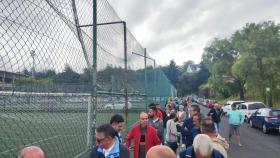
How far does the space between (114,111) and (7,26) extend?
5.38m

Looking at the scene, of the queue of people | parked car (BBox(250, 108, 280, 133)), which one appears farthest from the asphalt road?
the queue of people

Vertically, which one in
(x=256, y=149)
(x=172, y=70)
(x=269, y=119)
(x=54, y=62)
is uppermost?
(x=172, y=70)

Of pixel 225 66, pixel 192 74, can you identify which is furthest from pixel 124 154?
pixel 192 74

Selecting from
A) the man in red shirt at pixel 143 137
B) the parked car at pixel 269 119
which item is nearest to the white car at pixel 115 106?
the man in red shirt at pixel 143 137

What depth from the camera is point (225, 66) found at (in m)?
65.6

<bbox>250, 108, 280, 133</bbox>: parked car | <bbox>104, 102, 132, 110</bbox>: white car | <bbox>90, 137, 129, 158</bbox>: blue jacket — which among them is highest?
<bbox>104, 102, 132, 110</bbox>: white car

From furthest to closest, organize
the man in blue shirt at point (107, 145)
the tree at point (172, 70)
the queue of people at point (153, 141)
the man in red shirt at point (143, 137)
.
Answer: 1. the tree at point (172, 70)
2. the man in red shirt at point (143, 137)
3. the man in blue shirt at point (107, 145)
4. the queue of people at point (153, 141)

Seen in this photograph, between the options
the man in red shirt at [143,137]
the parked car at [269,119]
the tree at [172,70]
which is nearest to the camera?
the man in red shirt at [143,137]

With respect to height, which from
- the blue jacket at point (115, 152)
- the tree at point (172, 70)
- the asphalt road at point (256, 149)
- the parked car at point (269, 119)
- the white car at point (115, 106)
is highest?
the tree at point (172, 70)

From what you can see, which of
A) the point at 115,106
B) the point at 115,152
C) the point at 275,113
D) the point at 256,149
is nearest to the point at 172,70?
the point at 275,113

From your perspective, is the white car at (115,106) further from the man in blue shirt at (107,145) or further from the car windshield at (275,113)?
the car windshield at (275,113)

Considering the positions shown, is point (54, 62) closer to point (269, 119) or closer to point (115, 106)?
point (115, 106)

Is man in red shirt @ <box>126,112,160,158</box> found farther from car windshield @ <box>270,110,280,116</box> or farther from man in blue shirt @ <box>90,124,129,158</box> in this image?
car windshield @ <box>270,110,280,116</box>

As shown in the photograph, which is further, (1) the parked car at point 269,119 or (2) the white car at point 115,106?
(1) the parked car at point 269,119
